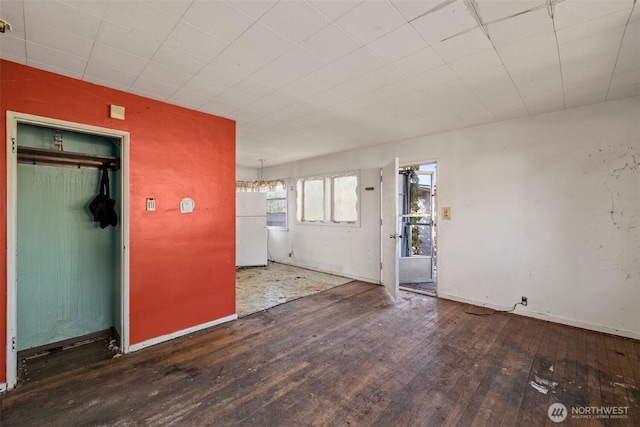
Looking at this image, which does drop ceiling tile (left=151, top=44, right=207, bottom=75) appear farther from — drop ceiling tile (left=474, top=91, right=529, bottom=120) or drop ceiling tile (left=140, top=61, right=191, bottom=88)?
drop ceiling tile (left=474, top=91, right=529, bottom=120)

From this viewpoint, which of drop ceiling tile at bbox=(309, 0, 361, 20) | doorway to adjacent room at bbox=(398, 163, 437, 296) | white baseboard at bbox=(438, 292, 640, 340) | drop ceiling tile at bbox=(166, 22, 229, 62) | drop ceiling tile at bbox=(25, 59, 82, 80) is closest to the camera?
drop ceiling tile at bbox=(309, 0, 361, 20)

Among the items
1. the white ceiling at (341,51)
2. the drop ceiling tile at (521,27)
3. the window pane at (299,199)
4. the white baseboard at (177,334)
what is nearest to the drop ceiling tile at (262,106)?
the white ceiling at (341,51)

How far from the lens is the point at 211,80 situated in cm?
248

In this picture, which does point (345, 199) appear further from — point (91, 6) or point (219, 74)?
point (91, 6)

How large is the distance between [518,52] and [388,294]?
3.53 m

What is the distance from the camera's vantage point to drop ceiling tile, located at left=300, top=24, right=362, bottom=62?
1.81 meters

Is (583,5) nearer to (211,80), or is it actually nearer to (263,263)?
(211,80)

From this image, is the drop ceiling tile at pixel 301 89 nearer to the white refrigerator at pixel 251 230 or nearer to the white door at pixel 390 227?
the white door at pixel 390 227

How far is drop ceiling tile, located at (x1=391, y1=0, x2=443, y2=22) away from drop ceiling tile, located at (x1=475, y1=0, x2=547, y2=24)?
0.25 metres

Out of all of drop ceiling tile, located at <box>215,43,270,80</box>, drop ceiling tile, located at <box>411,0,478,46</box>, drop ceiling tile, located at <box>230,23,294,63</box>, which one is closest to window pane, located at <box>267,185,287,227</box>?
drop ceiling tile, located at <box>215,43,270,80</box>

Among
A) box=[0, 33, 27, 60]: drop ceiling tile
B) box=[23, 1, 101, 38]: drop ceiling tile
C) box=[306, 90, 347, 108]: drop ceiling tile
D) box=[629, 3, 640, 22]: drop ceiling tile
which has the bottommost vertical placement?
box=[0, 33, 27, 60]: drop ceiling tile

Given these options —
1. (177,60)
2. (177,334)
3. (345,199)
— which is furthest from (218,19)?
(345,199)

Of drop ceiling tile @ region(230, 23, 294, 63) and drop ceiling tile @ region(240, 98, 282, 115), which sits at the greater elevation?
drop ceiling tile @ region(240, 98, 282, 115)

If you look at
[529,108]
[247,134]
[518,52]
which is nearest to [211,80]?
[247,134]
